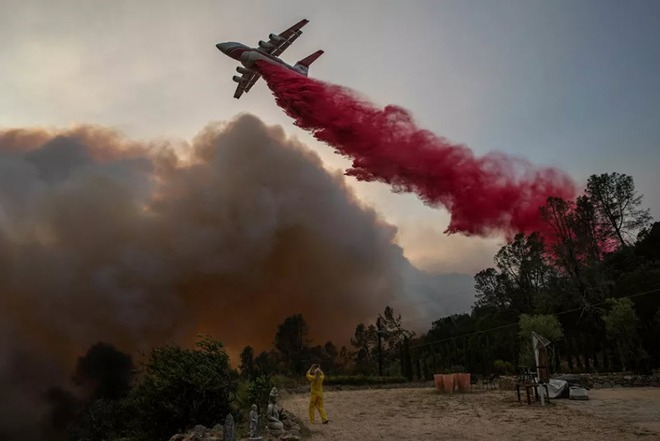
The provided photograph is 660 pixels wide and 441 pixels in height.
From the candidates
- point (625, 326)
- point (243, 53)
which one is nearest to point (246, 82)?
point (243, 53)

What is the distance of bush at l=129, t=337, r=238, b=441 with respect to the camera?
1354cm

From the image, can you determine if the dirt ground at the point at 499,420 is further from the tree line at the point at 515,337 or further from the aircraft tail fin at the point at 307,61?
the aircraft tail fin at the point at 307,61

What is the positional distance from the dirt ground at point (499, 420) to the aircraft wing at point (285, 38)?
22623mm

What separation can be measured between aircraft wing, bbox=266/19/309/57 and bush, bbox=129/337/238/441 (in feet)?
74.1

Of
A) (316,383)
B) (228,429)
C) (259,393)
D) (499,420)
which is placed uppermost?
(316,383)

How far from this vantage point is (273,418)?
13570 mm

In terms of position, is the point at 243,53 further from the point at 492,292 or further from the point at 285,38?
the point at 492,292

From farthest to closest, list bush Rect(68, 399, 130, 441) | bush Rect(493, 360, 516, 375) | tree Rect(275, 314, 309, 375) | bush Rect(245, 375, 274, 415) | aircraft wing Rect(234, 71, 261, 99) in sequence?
1. tree Rect(275, 314, 309, 375)
2. bush Rect(493, 360, 516, 375)
3. bush Rect(68, 399, 130, 441)
4. aircraft wing Rect(234, 71, 261, 99)
5. bush Rect(245, 375, 274, 415)

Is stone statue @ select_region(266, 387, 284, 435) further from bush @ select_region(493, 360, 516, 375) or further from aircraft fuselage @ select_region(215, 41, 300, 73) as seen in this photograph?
bush @ select_region(493, 360, 516, 375)

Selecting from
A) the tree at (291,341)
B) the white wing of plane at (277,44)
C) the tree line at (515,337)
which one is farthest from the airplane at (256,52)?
the tree at (291,341)

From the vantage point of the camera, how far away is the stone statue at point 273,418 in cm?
1302

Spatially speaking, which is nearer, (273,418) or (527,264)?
(273,418)

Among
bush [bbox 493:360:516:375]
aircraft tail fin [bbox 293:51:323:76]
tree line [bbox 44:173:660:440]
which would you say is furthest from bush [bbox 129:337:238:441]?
bush [bbox 493:360:516:375]

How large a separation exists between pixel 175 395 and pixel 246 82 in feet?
75.7
